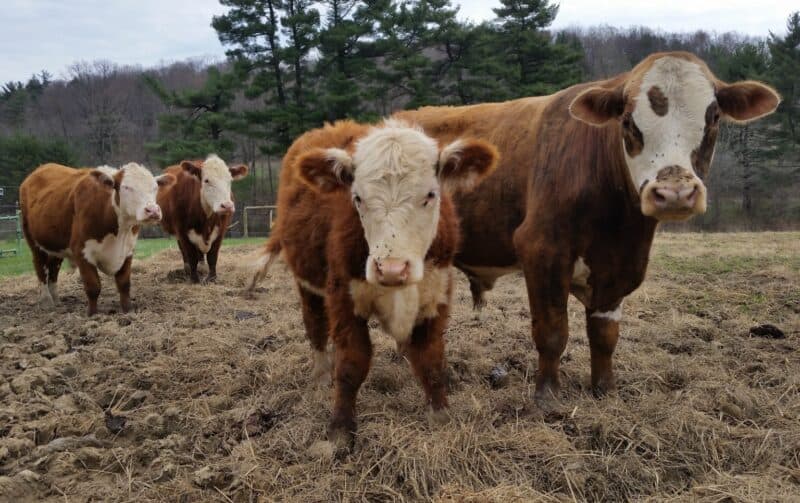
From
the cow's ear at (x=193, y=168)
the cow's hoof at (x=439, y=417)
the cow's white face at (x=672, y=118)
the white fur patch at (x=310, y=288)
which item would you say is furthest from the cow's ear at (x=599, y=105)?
the cow's ear at (x=193, y=168)

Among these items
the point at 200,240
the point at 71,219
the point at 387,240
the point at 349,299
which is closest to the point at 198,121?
the point at 200,240

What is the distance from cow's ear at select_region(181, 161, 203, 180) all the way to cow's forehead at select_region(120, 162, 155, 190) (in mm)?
2482

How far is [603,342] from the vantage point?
12.6 feet

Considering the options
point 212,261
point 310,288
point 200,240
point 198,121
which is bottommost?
point 212,261

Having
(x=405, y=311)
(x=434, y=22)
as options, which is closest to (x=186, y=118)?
(x=434, y=22)

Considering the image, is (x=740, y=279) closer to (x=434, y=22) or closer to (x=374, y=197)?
(x=374, y=197)

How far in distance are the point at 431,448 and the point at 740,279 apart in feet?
22.7

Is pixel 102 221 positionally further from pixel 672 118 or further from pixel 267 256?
pixel 672 118

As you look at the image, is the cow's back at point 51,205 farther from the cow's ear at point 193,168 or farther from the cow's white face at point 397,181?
the cow's white face at point 397,181

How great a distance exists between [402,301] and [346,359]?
18.6 inches

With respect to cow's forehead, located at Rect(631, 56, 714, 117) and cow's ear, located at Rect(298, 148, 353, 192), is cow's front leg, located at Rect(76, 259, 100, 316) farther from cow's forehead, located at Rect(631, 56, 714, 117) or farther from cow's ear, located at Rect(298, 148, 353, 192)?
cow's forehead, located at Rect(631, 56, 714, 117)

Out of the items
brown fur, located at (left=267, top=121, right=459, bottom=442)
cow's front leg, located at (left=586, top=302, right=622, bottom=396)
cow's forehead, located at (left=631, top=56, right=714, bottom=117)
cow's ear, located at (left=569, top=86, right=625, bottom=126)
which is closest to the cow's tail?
brown fur, located at (left=267, top=121, right=459, bottom=442)

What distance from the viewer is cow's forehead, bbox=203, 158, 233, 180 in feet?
33.0

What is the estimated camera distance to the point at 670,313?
6.24 m
